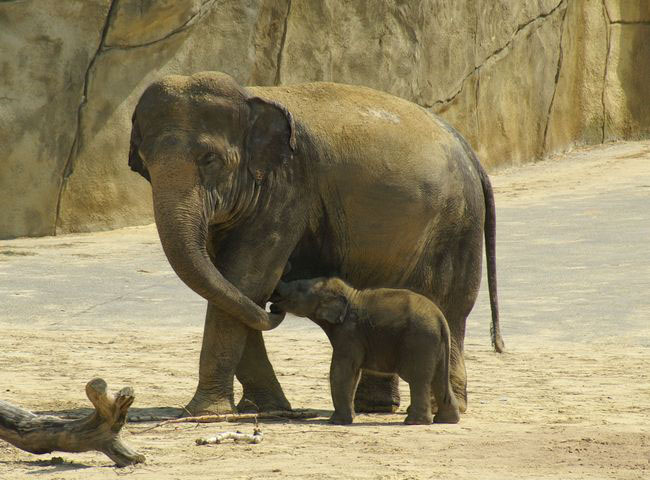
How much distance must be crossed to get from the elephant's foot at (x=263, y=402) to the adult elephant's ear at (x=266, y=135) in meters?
1.04

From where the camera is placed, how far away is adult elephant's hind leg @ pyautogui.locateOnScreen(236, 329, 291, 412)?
7.00 metres

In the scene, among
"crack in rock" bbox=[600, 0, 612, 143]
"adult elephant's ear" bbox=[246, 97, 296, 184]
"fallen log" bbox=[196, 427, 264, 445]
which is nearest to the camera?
"fallen log" bbox=[196, 427, 264, 445]

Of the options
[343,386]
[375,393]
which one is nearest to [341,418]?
[343,386]

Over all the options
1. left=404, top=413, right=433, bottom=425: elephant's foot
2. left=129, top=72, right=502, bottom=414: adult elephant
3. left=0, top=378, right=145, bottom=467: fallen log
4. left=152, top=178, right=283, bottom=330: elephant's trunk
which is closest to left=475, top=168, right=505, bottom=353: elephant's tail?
left=129, top=72, right=502, bottom=414: adult elephant

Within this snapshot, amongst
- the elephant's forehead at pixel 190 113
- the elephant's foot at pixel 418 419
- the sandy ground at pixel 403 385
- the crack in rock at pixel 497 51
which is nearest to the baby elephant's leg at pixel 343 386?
the sandy ground at pixel 403 385

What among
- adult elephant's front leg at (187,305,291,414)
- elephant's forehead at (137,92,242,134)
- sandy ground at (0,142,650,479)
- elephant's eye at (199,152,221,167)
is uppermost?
elephant's forehead at (137,92,242,134)

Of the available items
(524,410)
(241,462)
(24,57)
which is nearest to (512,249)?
(24,57)

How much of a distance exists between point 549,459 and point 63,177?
8.65 metres

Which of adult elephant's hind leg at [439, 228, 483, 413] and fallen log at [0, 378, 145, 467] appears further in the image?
adult elephant's hind leg at [439, 228, 483, 413]

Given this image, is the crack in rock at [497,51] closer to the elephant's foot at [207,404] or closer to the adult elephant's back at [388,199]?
the adult elephant's back at [388,199]

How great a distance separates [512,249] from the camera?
13.0 metres

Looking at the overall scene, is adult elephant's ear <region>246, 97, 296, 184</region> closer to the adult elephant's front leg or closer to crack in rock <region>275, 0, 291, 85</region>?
the adult elephant's front leg

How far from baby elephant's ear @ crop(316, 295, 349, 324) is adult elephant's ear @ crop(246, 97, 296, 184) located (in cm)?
62

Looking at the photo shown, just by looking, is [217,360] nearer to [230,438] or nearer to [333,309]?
[333,309]
